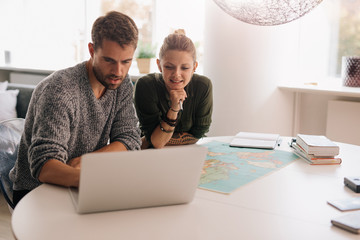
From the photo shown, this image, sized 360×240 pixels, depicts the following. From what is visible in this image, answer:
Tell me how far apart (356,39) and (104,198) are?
2.48 meters

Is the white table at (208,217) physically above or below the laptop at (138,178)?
below

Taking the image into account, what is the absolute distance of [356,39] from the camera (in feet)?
9.84

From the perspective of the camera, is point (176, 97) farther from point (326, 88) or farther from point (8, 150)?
point (326, 88)

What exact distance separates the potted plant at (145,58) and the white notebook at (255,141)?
72.1 inches

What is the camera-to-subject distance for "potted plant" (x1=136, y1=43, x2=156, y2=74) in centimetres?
369

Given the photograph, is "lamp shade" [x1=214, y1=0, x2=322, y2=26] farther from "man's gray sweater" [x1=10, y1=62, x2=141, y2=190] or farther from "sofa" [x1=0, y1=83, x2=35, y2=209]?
"sofa" [x1=0, y1=83, x2=35, y2=209]

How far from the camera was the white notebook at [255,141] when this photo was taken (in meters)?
1.90

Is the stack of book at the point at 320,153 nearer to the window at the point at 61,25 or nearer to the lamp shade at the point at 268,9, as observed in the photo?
the lamp shade at the point at 268,9

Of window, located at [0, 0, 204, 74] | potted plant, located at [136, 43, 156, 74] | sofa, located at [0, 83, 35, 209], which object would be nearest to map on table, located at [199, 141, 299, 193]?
sofa, located at [0, 83, 35, 209]

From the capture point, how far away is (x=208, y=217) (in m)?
1.15

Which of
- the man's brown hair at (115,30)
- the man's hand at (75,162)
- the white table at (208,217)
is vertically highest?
the man's brown hair at (115,30)

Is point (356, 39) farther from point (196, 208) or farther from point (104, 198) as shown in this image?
point (104, 198)

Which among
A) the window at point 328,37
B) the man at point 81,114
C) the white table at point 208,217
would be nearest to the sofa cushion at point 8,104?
the man at point 81,114

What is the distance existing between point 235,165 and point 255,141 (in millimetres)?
373
